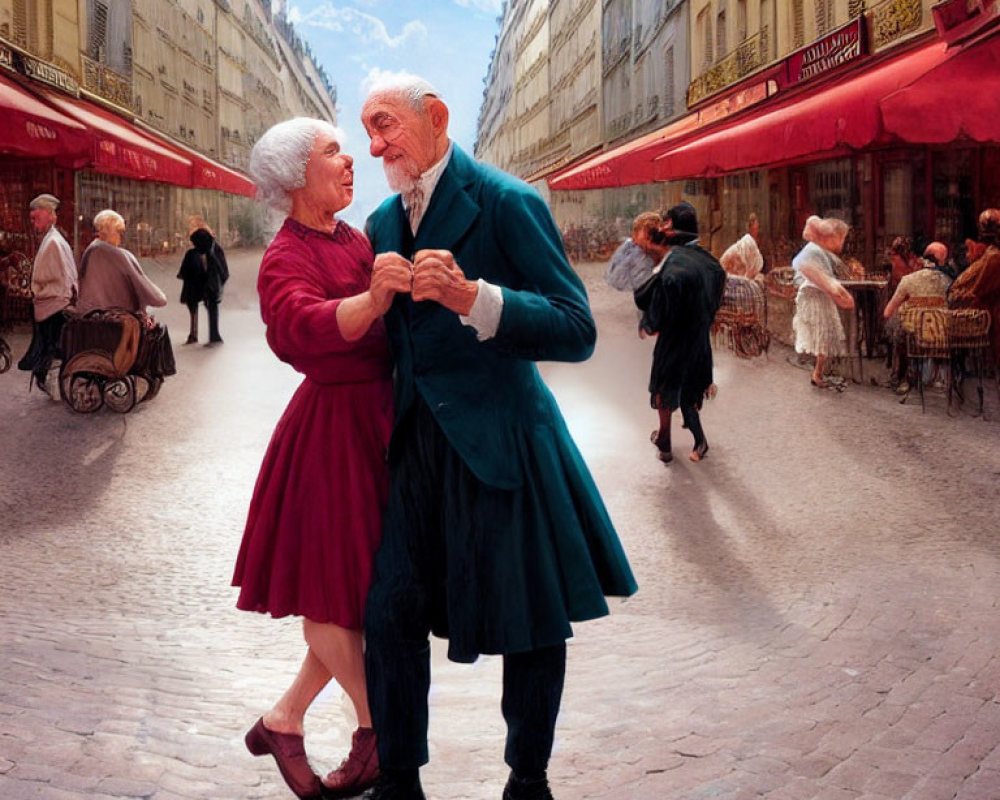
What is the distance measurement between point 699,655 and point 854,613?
832mm

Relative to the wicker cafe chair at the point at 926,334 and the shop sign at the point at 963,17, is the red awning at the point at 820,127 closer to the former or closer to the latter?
the shop sign at the point at 963,17

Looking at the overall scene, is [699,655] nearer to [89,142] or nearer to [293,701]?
[293,701]

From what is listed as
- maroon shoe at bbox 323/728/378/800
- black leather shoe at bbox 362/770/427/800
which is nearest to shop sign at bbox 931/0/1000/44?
maroon shoe at bbox 323/728/378/800

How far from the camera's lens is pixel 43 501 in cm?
693

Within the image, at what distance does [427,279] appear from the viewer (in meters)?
2.47

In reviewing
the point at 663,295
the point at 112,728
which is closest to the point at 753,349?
the point at 663,295

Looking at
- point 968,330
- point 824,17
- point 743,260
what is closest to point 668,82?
point 824,17

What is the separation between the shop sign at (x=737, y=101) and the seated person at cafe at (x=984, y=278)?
282 inches

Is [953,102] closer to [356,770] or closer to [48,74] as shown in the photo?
[356,770]

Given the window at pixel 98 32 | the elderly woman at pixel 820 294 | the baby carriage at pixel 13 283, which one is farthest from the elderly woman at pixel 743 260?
the window at pixel 98 32

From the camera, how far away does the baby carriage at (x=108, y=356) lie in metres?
9.29

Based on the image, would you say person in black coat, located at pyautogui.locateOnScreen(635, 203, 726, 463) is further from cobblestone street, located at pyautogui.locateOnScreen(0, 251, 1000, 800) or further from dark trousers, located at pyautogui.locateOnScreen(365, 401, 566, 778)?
dark trousers, located at pyautogui.locateOnScreen(365, 401, 566, 778)

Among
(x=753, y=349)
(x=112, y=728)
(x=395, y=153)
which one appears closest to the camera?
(x=395, y=153)

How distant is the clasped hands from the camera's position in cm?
247
